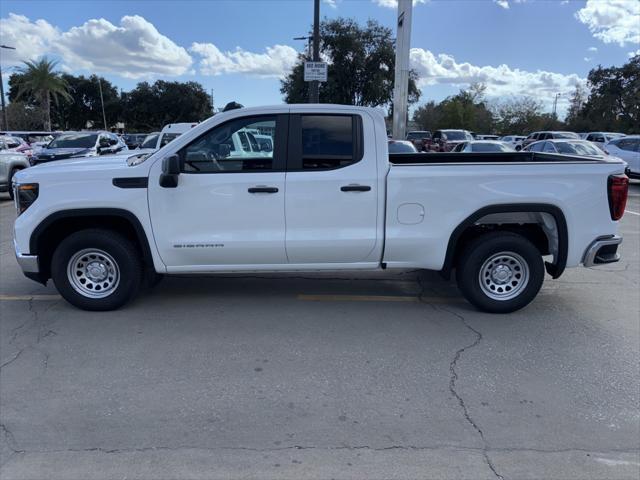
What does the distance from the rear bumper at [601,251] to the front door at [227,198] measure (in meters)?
3.00

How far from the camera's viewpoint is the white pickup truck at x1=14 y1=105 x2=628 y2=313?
480 cm

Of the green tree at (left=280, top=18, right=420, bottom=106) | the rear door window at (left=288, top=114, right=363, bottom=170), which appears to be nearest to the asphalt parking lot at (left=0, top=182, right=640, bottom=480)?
the rear door window at (left=288, top=114, right=363, bottom=170)

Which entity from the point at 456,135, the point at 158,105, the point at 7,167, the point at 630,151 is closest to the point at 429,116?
the point at 158,105

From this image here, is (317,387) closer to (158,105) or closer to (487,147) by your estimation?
(487,147)

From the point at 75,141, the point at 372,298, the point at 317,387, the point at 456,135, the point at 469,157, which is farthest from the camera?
the point at 456,135

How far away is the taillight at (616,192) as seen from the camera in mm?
4867

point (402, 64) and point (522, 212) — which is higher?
point (402, 64)

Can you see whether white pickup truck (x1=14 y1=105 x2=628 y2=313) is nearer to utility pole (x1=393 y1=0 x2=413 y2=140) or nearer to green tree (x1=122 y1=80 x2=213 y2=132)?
utility pole (x1=393 y1=0 x2=413 y2=140)

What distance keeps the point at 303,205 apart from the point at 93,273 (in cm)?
225

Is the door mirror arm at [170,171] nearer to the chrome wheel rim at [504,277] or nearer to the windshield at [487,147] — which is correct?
the chrome wheel rim at [504,277]

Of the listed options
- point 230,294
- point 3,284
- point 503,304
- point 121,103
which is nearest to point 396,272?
point 503,304

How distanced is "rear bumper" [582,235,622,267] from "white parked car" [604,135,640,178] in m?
15.8

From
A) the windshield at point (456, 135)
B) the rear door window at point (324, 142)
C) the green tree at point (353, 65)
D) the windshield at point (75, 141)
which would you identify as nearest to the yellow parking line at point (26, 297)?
the rear door window at point (324, 142)

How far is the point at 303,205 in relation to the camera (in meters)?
4.83
